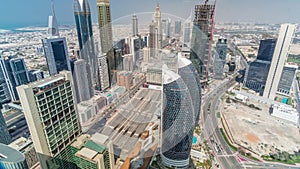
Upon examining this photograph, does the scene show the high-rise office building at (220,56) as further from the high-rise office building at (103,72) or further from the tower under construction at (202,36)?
the high-rise office building at (103,72)

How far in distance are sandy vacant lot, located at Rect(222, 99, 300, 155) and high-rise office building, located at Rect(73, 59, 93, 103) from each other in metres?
7.66

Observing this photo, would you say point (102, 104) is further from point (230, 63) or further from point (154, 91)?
point (230, 63)

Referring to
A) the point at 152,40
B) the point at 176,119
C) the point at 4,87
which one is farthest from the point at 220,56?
the point at 4,87

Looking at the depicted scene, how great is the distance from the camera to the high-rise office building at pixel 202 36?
308 inches

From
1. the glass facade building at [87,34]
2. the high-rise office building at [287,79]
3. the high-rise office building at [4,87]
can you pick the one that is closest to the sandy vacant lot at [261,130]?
the high-rise office building at [287,79]

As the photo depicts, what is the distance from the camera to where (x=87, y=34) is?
9.17 metres

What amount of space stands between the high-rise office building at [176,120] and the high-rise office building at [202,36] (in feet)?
14.9

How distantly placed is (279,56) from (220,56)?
3.49 meters

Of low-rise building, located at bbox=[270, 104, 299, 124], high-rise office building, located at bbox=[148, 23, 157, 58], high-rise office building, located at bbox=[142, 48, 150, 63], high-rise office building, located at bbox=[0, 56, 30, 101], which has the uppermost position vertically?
high-rise office building, located at bbox=[148, 23, 157, 58]

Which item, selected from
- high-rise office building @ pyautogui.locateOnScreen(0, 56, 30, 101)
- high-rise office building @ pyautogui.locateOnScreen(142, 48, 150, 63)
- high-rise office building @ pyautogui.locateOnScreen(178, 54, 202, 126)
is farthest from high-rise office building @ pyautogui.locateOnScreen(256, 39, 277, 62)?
high-rise office building @ pyautogui.locateOnScreen(0, 56, 30, 101)

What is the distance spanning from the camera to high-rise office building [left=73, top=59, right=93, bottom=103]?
7656 millimetres

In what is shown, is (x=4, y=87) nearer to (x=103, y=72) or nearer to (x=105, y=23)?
(x=103, y=72)

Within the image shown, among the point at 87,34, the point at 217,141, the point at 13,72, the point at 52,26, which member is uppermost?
the point at 52,26

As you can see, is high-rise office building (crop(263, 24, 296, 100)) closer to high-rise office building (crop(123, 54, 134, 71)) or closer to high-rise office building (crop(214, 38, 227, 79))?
high-rise office building (crop(214, 38, 227, 79))
